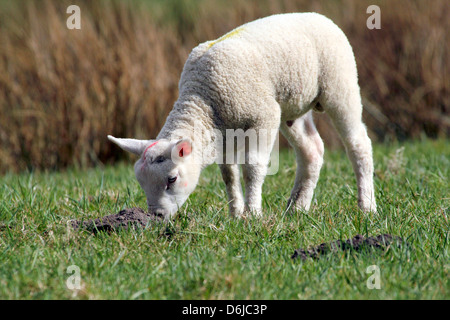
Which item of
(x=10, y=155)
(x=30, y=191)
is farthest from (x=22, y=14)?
(x=30, y=191)

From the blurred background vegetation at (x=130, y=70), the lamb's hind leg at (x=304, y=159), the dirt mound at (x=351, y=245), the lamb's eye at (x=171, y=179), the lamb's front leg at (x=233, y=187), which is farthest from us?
the blurred background vegetation at (x=130, y=70)

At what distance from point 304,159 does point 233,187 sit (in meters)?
0.58

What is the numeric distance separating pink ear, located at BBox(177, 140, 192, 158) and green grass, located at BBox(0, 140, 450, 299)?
38cm

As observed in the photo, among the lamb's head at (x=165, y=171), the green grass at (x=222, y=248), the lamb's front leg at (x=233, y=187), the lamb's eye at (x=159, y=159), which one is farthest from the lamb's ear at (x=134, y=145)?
the lamb's front leg at (x=233, y=187)

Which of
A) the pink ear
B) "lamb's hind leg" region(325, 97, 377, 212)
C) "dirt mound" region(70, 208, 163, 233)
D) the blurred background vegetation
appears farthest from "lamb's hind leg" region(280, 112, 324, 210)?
the blurred background vegetation

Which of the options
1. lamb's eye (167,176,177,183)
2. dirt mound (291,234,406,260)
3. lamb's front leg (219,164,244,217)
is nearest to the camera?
dirt mound (291,234,406,260)

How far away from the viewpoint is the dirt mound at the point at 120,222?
11.5ft

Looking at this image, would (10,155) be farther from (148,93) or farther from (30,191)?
(30,191)

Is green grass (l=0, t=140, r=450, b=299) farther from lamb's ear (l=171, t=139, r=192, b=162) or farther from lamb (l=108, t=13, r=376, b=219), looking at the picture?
lamb's ear (l=171, t=139, r=192, b=162)

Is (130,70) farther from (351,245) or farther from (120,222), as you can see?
(351,245)

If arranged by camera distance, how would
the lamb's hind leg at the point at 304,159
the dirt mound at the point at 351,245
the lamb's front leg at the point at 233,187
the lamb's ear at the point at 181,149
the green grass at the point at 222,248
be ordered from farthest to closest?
1. the lamb's hind leg at the point at 304,159
2. the lamb's front leg at the point at 233,187
3. the lamb's ear at the point at 181,149
4. the dirt mound at the point at 351,245
5. the green grass at the point at 222,248

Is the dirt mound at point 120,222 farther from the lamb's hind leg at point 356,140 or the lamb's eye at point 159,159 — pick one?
the lamb's hind leg at point 356,140

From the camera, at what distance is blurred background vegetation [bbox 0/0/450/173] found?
7.84 m
